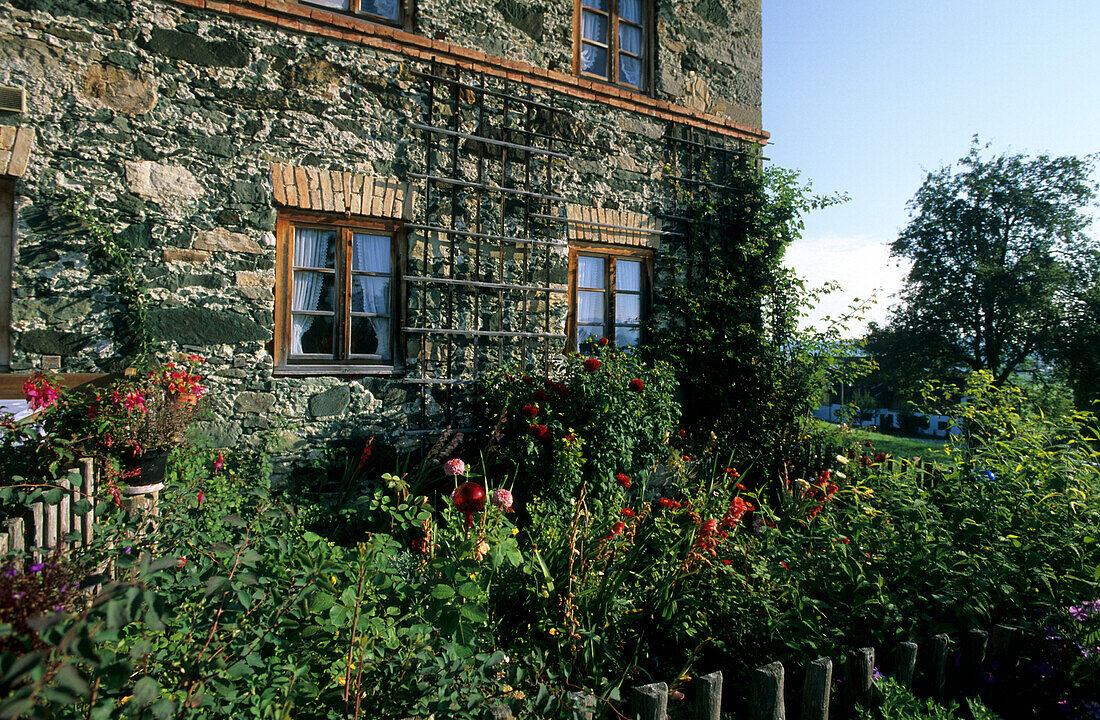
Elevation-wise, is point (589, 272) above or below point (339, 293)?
above

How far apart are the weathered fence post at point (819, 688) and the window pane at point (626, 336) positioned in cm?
455

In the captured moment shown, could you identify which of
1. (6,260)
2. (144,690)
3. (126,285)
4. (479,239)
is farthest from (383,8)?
(144,690)

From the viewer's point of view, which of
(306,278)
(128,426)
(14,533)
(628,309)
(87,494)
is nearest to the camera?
(14,533)

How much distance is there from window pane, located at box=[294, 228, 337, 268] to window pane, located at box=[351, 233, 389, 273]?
17cm

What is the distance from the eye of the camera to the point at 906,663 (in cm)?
214

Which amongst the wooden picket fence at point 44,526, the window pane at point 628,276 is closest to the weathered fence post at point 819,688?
the wooden picket fence at point 44,526

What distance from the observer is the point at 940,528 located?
2689mm

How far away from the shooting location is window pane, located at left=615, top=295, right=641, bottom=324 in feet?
21.1

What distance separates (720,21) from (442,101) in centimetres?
386

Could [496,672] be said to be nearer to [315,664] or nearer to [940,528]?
[315,664]

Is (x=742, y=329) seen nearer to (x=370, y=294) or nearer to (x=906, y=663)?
(x=370, y=294)

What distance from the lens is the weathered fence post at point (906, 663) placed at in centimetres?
212

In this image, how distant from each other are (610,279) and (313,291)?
9.88 ft

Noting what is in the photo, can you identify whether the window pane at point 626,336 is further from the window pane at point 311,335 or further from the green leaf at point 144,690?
the green leaf at point 144,690
